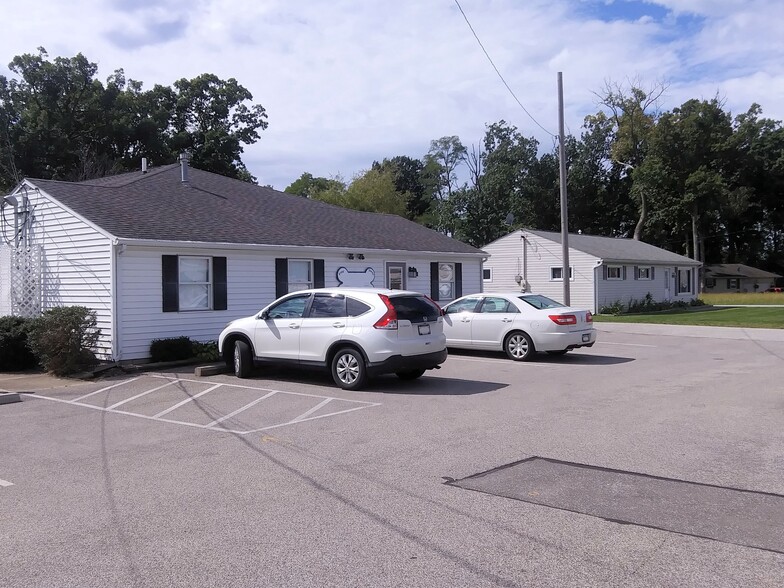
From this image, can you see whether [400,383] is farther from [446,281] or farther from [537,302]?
[446,281]

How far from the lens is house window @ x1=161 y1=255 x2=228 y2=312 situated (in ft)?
50.6

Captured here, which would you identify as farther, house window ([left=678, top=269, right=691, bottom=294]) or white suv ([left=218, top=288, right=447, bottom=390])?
house window ([left=678, top=269, right=691, bottom=294])

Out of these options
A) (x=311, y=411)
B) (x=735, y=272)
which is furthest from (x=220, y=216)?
(x=735, y=272)

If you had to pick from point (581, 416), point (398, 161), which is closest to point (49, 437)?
point (581, 416)

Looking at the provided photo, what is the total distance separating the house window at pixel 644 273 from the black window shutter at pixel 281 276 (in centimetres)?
2802

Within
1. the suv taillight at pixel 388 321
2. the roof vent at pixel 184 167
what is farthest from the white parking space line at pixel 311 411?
the roof vent at pixel 184 167

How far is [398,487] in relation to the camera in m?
6.01

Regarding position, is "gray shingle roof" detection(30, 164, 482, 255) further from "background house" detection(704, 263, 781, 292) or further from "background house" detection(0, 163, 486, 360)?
"background house" detection(704, 263, 781, 292)

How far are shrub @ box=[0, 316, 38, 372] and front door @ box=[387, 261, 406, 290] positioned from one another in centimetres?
1027

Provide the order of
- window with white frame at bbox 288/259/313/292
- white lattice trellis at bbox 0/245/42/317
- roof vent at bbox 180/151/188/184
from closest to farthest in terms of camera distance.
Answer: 1. white lattice trellis at bbox 0/245/42/317
2. window with white frame at bbox 288/259/313/292
3. roof vent at bbox 180/151/188/184

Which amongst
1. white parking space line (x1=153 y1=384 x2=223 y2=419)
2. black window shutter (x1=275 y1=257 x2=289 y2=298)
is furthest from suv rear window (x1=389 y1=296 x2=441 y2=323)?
black window shutter (x1=275 y1=257 x2=289 y2=298)

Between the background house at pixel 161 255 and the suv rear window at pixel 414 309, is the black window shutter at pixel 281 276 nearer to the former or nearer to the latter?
the background house at pixel 161 255

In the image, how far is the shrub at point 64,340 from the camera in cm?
1338

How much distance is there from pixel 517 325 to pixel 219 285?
23.2 feet
